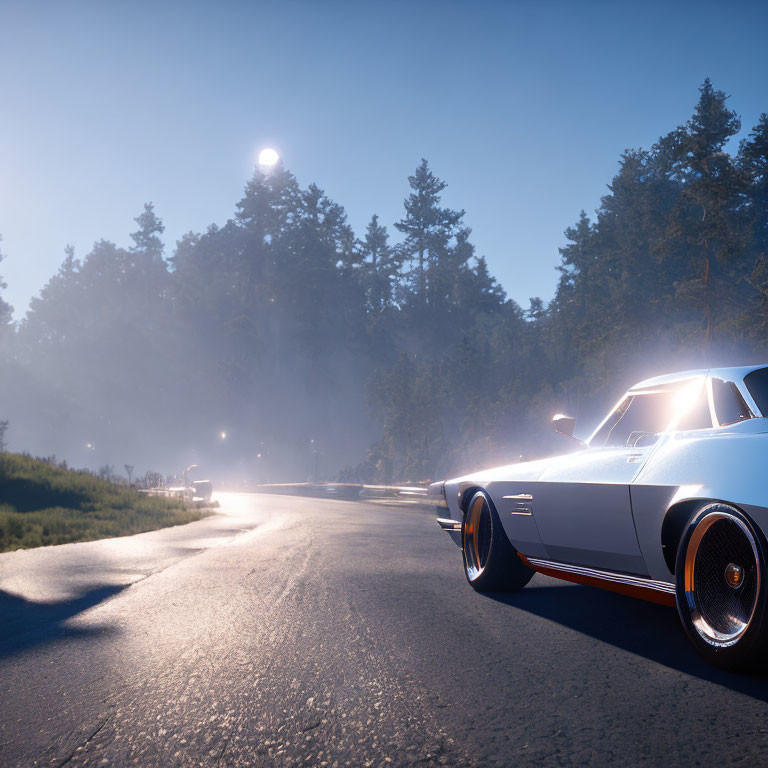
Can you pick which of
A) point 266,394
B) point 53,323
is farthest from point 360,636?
point 53,323

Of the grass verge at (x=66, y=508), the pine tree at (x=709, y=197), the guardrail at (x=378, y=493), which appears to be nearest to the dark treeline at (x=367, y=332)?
the pine tree at (x=709, y=197)

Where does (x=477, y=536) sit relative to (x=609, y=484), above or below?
below

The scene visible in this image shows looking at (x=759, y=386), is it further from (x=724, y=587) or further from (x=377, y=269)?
(x=377, y=269)

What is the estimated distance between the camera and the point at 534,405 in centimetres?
6088

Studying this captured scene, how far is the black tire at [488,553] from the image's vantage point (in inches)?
221

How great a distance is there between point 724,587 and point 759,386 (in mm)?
1120

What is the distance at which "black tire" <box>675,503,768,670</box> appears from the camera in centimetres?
300

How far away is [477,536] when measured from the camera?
6066 mm

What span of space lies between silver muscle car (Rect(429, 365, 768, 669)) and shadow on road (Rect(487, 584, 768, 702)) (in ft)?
0.50

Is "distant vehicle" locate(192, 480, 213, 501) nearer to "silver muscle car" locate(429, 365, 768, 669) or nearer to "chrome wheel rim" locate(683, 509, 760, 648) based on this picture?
"silver muscle car" locate(429, 365, 768, 669)

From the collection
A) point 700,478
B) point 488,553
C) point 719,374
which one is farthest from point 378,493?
point 700,478

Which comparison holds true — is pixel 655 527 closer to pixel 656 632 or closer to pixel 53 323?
pixel 656 632

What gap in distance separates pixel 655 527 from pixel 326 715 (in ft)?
6.02

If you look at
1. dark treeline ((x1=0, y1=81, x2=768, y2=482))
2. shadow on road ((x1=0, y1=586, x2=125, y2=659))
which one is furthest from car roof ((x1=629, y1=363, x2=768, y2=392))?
dark treeline ((x1=0, y1=81, x2=768, y2=482))
